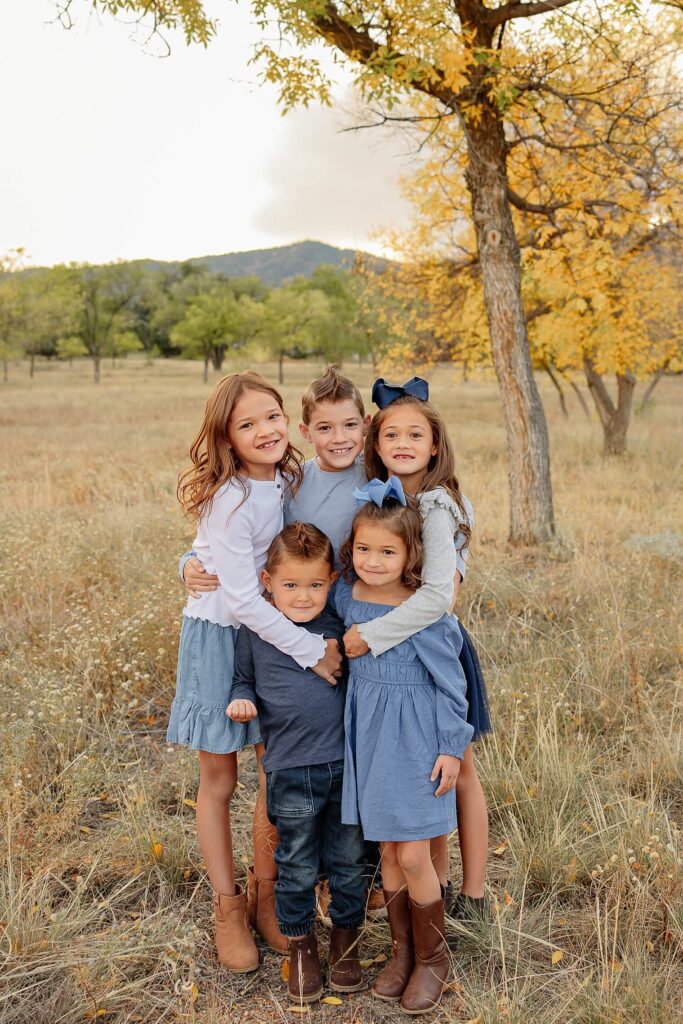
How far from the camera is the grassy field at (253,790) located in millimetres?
2398

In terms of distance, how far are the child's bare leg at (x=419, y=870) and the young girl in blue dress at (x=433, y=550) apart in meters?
0.23

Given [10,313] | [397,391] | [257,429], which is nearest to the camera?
[257,429]

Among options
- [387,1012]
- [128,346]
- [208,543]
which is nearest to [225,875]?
[387,1012]

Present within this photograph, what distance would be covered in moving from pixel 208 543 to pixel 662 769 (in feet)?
7.71

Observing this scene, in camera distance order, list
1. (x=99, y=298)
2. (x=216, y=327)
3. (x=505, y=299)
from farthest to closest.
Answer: (x=99, y=298), (x=216, y=327), (x=505, y=299)

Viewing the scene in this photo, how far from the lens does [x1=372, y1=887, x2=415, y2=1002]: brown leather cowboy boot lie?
244 cm

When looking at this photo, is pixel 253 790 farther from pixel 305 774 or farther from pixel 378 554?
pixel 378 554

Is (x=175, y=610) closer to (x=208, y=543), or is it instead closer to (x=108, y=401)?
(x=208, y=543)

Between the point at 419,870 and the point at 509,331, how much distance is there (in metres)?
5.57

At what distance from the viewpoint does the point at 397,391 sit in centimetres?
268

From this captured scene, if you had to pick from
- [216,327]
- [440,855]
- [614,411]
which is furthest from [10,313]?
[440,855]

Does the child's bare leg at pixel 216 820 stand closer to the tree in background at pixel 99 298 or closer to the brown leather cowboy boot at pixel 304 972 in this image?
the brown leather cowboy boot at pixel 304 972

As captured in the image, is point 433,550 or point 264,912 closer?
point 433,550

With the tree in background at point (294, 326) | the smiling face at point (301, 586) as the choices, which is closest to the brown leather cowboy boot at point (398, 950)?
the smiling face at point (301, 586)
